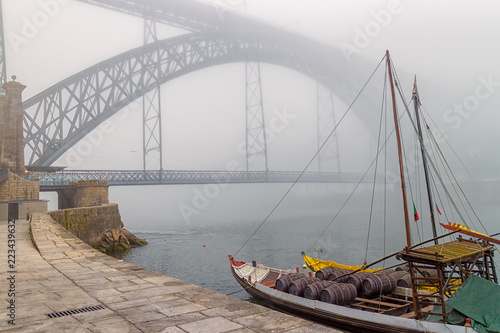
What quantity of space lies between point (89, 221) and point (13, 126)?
1127 centimetres

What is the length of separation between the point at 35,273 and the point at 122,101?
40.3 meters

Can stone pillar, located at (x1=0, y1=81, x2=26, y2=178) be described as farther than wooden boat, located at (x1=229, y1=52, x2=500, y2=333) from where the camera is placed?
Yes

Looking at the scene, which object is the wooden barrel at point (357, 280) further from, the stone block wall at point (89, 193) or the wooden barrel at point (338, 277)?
the stone block wall at point (89, 193)

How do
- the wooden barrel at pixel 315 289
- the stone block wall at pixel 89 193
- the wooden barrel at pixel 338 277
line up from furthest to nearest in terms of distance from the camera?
1. the stone block wall at pixel 89 193
2. the wooden barrel at pixel 338 277
3. the wooden barrel at pixel 315 289

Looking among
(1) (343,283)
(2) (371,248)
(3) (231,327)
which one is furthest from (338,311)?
(2) (371,248)

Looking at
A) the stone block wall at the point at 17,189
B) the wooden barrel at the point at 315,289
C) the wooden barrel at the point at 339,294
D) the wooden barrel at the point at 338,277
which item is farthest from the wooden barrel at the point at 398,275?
the stone block wall at the point at 17,189

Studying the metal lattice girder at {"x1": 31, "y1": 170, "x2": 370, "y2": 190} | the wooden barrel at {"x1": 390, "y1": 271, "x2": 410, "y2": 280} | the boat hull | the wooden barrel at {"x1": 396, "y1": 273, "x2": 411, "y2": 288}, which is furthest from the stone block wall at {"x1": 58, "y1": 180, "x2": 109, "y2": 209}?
the wooden barrel at {"x1": 396, "y1": 273, "x2": 411, "y2": 288}

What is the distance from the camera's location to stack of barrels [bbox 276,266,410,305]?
9789 millimetres

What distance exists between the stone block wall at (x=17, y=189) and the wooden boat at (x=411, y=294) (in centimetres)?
1892

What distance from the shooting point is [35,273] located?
21.7ft

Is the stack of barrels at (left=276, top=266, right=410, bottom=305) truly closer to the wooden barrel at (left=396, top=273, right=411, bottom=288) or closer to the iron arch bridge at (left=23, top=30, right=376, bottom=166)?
the wooden barrel at (left=396, top=273, right=411, bottom=288)

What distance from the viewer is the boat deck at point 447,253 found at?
7.18 m

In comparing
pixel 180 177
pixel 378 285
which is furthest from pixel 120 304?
pixel 180 177

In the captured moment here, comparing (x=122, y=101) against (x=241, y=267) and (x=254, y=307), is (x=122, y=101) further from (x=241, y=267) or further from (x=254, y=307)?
(x=254, y=307)
